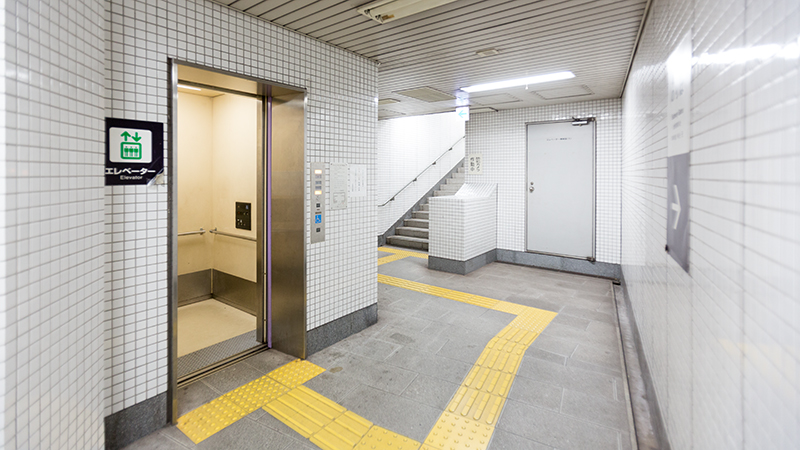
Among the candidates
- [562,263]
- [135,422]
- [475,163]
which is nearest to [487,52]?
[475,163]

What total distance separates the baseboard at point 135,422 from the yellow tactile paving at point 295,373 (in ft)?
2.82

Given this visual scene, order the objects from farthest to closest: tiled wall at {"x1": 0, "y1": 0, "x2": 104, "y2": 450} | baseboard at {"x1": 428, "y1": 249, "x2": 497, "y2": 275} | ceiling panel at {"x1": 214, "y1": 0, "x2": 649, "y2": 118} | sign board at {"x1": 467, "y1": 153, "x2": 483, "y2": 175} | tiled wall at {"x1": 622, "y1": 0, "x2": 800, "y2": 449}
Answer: sign board at {"x1": 467, "y1": 153, "x2": 483, "y2": 175}
baseboard at {"x1": 428, "y1": 249, "x2": 497, "y2": 275}
ceiling panel at {"x1": 214, "y1": 0, "x2": 649, "y2": 118}
tiled wall at {"x1": 0, "y1": 0, "x2": 104, "y2": 450}
tiled wall at {"x1": 622, "y1": 0, "x2": 800, "y2": 449}

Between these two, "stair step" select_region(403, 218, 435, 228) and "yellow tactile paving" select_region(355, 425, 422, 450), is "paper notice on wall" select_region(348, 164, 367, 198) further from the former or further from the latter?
"stair step" select_region(403, 218, 435, 228)

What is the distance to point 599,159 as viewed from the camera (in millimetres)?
6766

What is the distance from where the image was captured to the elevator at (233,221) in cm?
327

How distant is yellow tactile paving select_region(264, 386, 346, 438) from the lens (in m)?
2.65

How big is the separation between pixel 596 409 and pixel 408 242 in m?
6.79

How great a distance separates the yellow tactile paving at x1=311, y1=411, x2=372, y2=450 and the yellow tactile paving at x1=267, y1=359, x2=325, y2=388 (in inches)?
25.3

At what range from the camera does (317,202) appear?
3668 mm

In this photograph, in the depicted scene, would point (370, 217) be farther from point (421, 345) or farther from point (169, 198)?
point (169, 198)

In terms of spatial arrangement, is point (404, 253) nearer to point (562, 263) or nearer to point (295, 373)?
point (562, 263)

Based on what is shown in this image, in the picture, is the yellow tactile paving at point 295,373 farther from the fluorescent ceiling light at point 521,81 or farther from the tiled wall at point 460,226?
the fluorescent ceiling light at point 521,81

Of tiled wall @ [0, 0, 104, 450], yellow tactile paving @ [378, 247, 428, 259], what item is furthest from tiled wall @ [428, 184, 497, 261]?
tiled wall @ [0, 0, 104, 450]

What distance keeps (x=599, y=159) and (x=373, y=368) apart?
5511mm
